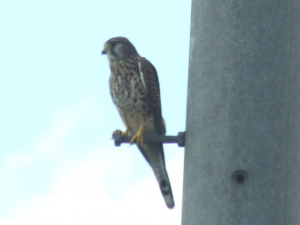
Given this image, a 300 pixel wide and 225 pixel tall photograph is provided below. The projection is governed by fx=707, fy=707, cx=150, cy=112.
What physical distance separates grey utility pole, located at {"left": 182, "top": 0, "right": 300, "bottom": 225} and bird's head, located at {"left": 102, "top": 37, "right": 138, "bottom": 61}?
102 inches

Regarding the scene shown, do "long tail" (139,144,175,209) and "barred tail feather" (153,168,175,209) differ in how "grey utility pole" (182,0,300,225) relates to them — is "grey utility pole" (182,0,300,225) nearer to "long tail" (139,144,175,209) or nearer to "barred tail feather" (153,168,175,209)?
"barred tail feather" (153,168,175,209)

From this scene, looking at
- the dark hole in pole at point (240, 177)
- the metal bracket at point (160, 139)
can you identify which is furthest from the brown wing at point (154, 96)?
the dark hole in pole at point (240, 177)

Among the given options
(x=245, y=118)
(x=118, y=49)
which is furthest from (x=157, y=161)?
(x=245, y=118)

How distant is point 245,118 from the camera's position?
282 cm

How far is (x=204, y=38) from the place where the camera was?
317cm

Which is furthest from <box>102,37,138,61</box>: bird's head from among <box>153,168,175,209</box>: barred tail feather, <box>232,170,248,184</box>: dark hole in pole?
<box>232,170,248,184</box>: dark hole in pole

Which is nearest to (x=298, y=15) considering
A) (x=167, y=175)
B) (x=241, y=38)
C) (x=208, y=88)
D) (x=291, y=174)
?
(x=241, y=38)

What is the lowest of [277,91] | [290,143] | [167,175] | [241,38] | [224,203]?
[167,175]

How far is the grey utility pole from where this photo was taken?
2740 mm

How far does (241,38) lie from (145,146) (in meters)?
2.10

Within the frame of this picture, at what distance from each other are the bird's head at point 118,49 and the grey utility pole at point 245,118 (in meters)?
2.60

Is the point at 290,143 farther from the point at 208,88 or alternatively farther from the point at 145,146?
the point at 145,146

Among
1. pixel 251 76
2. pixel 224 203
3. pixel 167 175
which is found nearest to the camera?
pixel 224 203

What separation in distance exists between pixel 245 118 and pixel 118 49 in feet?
10.3
